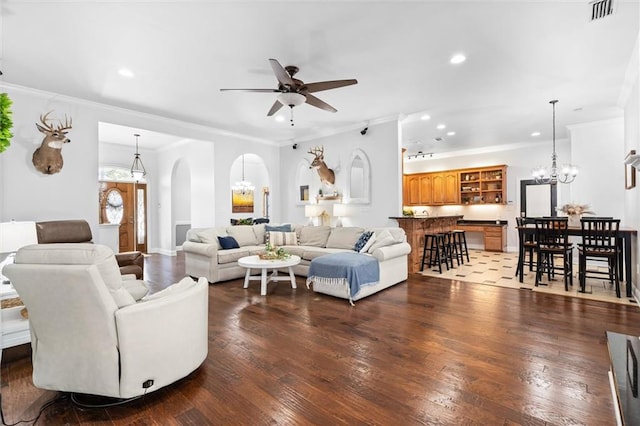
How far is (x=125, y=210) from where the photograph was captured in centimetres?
880

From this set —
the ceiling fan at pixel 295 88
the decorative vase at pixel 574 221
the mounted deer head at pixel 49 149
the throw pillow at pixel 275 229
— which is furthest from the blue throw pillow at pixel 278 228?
the decorative vase at pixel 574 221

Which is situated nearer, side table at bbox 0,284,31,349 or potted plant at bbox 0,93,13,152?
potted plant at bbox 0,93,13,152

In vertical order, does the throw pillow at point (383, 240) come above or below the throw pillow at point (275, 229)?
below

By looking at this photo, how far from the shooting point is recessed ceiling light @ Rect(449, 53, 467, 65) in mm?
3616

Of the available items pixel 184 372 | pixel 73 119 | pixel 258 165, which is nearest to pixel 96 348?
pixel 184 372

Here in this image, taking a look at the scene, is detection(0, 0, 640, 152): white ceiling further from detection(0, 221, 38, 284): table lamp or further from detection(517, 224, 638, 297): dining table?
detection(517, 224, 638, 297): dining table

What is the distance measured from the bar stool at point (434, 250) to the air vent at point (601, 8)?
383cm

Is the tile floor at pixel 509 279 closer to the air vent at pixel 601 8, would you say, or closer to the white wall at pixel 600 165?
the white wall at pixel 600 165

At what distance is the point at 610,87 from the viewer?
15.2 feet

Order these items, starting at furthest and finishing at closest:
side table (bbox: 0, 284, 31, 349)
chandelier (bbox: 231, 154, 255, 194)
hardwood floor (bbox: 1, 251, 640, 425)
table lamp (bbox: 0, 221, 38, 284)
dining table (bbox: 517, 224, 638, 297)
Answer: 1. chandelier (bbox: 231, 154, 255, 194)
2. dining table (bbox: 517, 224, 638, 297)
3. side table (bbox: 0, 284, 31, 349)
4. table lamp (bbox: 0, 221, 38, 284)
5. hardwood floor (bbox: 1, 251, 640, 425)

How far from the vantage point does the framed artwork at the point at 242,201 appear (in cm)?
1133

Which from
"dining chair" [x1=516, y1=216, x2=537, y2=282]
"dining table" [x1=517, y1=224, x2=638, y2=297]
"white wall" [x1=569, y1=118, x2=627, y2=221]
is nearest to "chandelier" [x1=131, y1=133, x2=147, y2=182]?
"dining chair" [x1=516, y1=216, x2=537, y2=282]

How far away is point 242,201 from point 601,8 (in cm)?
1042

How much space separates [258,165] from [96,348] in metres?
10.7
